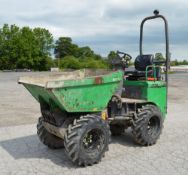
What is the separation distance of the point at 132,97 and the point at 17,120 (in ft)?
13.1

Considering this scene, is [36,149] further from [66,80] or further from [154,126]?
[154,126]

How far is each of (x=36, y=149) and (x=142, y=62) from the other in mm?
2917

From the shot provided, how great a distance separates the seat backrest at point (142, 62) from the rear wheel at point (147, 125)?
3.29 feet

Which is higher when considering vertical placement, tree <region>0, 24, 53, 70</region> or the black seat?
tree <region>0, 24, 53, 70</region>

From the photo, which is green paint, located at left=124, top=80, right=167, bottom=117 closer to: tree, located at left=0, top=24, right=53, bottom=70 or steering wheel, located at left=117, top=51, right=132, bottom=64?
steering wheel, located at left=117, top=51, right=132, bottom=64

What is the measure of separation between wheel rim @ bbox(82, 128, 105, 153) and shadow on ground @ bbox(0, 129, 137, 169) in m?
0.44

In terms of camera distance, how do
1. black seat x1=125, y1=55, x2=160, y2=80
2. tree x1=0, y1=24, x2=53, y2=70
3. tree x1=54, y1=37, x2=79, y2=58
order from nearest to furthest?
black seat x1=125, y1=55, x2=160, y2=80
tree x1=0, y1=24, x2=53, y2=70
tree x1=54, y1=37, x2=79, y2=58

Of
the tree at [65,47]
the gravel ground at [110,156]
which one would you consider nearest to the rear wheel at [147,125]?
the gravel ground at [110,156]

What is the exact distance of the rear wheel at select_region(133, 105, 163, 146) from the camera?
240 inches

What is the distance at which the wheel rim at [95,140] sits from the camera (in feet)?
17.5

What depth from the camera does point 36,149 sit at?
6242mm

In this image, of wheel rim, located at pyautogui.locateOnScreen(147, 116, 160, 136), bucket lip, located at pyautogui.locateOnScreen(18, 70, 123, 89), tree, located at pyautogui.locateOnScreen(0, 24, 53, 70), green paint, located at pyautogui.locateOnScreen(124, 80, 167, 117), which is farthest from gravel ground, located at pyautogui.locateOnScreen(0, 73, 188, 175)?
tree, located at pyautogui.locateOnScreen(0, 24, 53, 70)

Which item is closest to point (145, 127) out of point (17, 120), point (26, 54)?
point (17, 120)

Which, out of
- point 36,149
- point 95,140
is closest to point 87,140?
point 95,140
